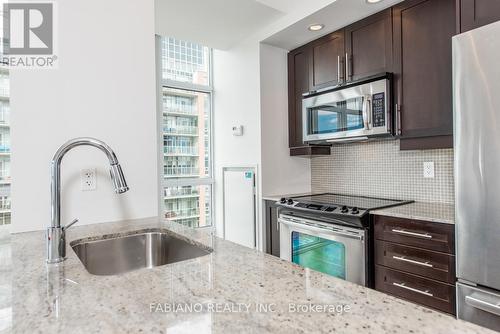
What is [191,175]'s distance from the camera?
3449 mm

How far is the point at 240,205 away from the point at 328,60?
1670 millimetres

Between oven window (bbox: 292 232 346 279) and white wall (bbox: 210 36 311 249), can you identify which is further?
white wall (bbox: 210 36 311 249)

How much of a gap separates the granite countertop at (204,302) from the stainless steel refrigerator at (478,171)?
108 cm

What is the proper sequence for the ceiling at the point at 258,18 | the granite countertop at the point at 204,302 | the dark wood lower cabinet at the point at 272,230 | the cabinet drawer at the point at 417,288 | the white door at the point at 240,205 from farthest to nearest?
the white door at the point at 240,205, the dark wood lower cabinet at the point at 272,230, the ceiling at the point at 258,18, the cabinet drawer at the point at 417,288, the granite countertop at the point at 204,302

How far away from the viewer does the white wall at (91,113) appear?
133cm

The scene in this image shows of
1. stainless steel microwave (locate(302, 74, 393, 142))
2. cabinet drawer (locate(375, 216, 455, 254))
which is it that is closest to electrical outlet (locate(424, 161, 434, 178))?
stainless steel microwave (locate(302, 74, 393, 142))

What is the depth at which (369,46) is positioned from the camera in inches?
92.9

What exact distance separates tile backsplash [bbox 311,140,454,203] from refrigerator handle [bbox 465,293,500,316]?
88cm

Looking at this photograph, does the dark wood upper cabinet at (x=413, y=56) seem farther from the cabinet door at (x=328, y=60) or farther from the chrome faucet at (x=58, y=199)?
the chrome faucet at (x=58, y=199)

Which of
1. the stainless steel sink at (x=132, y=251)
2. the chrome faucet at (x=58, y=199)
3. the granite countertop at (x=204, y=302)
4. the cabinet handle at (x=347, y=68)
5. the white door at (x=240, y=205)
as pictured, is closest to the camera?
the granite countertop at (x=204, y=302)

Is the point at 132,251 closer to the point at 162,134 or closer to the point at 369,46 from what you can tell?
the point at 162,134

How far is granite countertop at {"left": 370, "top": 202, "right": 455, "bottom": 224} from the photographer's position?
1.72 metres

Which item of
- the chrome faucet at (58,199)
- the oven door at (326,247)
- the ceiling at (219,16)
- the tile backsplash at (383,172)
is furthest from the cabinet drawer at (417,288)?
the ceiling at (219,16)

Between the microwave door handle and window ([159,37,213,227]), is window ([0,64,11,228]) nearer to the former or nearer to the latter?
window ([159,37,213,227])
